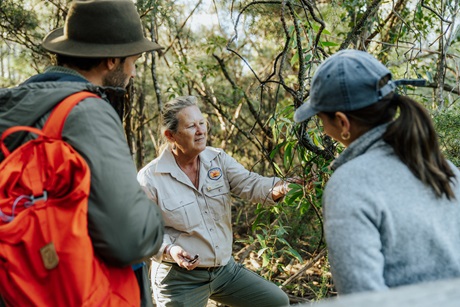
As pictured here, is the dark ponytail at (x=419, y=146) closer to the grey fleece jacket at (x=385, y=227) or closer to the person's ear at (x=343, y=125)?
the grey fleece jacket at (x=385, y=227)

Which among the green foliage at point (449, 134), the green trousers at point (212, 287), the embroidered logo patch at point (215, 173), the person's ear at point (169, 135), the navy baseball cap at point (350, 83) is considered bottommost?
the green trousers at point (212, 287)

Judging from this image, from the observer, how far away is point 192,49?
7.83 m

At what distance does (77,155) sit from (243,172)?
1922 millimetres

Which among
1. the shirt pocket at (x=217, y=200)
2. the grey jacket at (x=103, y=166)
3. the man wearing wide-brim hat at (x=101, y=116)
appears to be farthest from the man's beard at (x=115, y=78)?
the shirt pocket at (x=217, y=200)

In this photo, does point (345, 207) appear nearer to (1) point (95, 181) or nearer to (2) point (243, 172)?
(1) point (95, 181)

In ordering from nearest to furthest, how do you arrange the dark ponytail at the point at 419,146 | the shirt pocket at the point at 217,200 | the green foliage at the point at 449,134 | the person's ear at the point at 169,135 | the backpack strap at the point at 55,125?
the dark ponytail at the point at 419,146 → the backpack strap at the point at 55,125 → the green foliage at the point at 449,134 → the shirt pocket at the point at 217,200 → the person's ear at the point at 169,135

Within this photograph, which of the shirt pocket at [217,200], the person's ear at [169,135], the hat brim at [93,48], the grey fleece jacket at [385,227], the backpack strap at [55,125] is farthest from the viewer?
the person's ear at [169,135]

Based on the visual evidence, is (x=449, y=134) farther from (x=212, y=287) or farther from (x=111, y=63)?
(x=111, y=63)

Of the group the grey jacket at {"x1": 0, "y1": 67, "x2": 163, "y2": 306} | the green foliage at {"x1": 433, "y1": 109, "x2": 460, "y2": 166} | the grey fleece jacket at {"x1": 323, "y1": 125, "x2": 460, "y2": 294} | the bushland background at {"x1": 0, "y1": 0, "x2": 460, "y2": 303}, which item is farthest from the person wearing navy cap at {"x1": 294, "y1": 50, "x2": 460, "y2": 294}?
the green foliage at {"x1": 433, "y1": 109, "x2": 460, "y2": 166}

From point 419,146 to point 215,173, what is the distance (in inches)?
78.0

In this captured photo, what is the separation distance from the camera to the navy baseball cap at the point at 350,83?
1778 millimetres

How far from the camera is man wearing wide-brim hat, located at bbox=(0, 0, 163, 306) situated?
5.91 feet

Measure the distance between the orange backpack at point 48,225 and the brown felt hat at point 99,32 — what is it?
0.37m

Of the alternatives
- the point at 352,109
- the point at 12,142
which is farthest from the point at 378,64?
the point at 12,142
